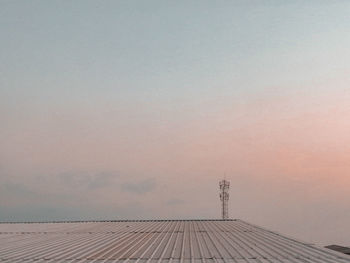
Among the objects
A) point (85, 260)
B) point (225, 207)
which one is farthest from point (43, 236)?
point (225, 207)

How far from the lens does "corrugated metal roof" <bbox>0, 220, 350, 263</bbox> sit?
72.6 ft

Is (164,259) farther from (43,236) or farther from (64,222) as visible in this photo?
(64,222)

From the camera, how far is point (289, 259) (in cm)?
2177

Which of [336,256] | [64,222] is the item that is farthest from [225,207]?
[336,256]

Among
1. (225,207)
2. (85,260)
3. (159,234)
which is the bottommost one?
(85,260)

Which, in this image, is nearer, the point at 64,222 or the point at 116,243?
the point at 116,243

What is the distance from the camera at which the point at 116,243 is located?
2862 cm

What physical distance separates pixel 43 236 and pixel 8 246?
20.9 feet

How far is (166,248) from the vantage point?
2545cm

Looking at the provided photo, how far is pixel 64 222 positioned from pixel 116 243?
907 inches

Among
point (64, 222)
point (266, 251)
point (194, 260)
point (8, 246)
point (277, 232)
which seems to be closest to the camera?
point (194, 260)

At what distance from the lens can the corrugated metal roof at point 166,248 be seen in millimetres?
22125

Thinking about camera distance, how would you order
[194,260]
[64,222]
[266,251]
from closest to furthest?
[194,260] < [266,251] < [64,222]

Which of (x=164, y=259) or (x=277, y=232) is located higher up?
(x=277, y=232)
